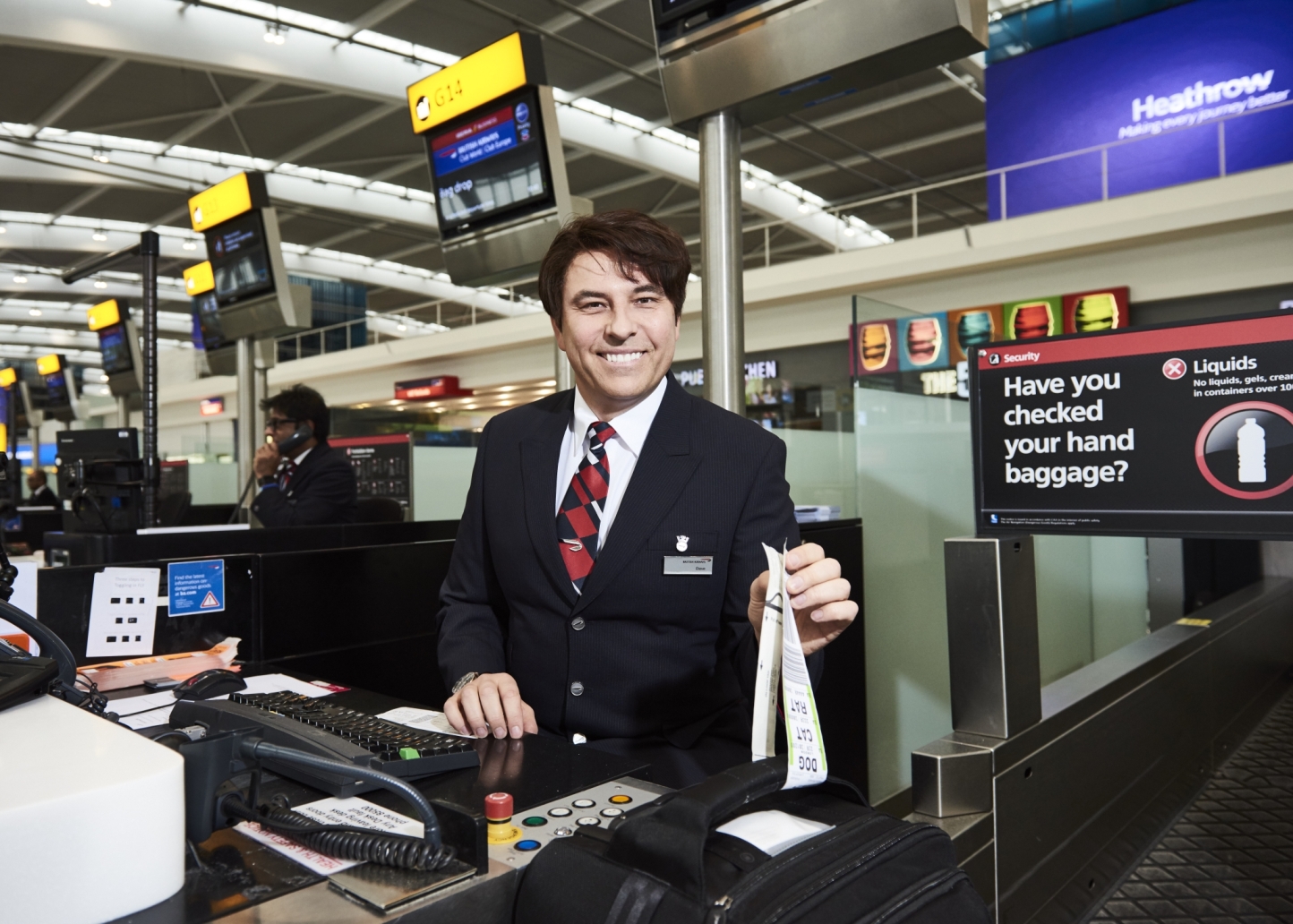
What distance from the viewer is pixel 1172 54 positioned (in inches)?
326

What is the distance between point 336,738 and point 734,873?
1.68 ft

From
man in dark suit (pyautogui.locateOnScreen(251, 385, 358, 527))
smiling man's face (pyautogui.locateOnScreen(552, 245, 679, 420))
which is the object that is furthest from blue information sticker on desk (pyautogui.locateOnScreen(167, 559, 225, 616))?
man in dark suit (pyautogui.locateOnScreen(251, 385, 358, 527))

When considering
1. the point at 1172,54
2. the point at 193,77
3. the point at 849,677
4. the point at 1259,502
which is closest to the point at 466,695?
the point at 1259,502

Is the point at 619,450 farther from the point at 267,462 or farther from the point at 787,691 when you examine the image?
the point at 267,462

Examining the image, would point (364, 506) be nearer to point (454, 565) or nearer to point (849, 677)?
point (849, 677)

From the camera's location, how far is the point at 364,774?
2.32 feet

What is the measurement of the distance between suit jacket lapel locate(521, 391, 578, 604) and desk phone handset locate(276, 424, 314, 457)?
10.0 feet

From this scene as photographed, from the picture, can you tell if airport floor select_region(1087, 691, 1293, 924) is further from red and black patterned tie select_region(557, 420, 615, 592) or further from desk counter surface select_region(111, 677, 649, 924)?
desk counter surface select_region(111, 677, 649, 924)

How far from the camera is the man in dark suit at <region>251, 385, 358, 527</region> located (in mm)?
4164

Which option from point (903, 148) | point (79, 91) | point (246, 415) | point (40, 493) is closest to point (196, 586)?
point (246, 415)

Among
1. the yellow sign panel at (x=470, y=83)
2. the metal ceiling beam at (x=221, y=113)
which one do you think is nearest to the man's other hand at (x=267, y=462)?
the yellow sign panel at (x=470, y=83)

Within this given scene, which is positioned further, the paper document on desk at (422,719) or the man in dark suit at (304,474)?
the man in dark suit at (304,474)

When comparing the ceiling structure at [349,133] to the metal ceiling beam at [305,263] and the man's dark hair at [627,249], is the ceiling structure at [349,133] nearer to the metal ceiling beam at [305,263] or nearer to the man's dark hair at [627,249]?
the metal ceiling beam at [305,263]

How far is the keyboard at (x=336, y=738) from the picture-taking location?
879mm
